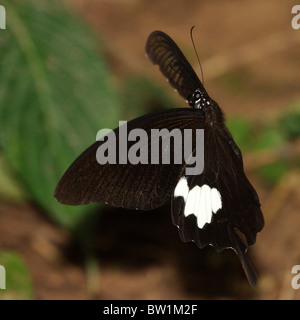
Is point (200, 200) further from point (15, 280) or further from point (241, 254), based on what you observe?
A: point (15, 280)

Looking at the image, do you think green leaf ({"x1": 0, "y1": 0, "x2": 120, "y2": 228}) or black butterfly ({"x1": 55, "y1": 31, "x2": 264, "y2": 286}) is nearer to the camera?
black butterfly ({"x1": 55, "y1": 31, "x2": 264, "y2": 286})

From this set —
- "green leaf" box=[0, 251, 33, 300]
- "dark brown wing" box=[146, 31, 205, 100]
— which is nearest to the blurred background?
"green leaf" box=[0, 251, 33, 300]

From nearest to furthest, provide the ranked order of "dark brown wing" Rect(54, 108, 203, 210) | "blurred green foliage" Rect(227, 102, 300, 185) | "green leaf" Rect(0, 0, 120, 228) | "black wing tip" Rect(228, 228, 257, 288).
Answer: "dark brown wing" Rect(54, 108, 203, 210)
"black wing tip" Rect(228, 228, 257, 288)
"green leaf" Rect(0, 0, 120, 228)
"blurred green foliage" Rect(227, 102, 300, 185)

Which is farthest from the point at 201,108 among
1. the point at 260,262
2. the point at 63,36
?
the point at 260,262

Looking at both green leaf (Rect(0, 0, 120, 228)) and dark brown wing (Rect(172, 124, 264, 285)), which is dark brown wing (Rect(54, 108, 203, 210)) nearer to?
dark brown wing (Rect(172, 124, 264, 285))

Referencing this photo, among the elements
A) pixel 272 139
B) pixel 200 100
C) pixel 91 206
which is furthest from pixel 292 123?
pixel 200 100

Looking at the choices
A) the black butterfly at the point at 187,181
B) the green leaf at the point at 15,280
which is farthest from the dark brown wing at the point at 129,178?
the green leaf at the point at 15,280

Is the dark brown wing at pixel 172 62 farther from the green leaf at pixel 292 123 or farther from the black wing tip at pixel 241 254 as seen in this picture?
the green leaf at pixel 292 123
